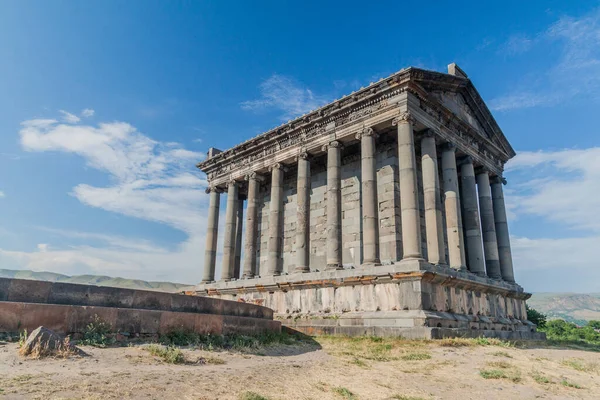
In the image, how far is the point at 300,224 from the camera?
22891mm

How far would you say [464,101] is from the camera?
24641mm

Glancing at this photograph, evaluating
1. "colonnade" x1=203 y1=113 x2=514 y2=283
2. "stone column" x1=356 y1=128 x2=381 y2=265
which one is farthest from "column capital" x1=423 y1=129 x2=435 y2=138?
"stone column" x1=356 y1=128 x2=381 y2=265

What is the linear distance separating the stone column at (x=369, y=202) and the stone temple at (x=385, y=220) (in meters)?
0.05

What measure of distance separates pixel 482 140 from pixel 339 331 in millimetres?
15123

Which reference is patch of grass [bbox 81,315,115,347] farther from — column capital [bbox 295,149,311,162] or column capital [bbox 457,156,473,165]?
column capital [bbox 457,156,473,165]

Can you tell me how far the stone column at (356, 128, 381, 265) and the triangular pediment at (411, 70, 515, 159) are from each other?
147 inches

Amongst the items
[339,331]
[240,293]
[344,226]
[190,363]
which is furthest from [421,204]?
[190,363]

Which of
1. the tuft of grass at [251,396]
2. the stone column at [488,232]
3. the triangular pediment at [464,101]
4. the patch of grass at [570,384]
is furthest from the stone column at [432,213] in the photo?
the tuft of grass at [251,396]

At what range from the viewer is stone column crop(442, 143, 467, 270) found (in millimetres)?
20172

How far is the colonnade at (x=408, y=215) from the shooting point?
62.7 feet

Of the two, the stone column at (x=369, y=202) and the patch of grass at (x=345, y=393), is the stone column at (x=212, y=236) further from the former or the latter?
the patch of grass at (x=345, y=393)

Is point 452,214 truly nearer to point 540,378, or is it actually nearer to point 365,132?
point 365,132

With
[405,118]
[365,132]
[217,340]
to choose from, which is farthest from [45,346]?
[365,132]

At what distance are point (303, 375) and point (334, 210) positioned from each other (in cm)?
1261
